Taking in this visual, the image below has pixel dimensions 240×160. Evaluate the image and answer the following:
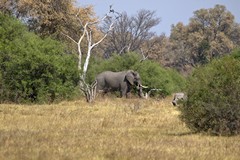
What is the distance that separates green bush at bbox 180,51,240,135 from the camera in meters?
15.0

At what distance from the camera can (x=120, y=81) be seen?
3547 cm

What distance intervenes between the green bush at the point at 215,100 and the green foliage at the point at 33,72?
12029 millimetres

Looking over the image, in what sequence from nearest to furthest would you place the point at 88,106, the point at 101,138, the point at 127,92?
the point at 101,138, the point at 88,106, the point at 127,92

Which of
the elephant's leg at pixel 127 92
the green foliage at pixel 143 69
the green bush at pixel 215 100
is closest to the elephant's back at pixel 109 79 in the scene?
the elephant's leg at pixel 127 92

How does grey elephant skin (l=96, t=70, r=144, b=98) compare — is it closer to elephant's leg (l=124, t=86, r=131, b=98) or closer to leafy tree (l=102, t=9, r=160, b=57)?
elephant's leg (l=124, t=86, r=131, b=98)

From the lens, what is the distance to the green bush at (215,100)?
1501 cm

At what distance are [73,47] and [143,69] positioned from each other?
22.6ft

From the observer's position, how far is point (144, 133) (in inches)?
595

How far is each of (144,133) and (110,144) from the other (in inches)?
120

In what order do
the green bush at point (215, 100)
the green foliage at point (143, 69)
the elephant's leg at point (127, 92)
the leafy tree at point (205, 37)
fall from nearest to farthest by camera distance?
1. the green bush at point (215, 100)
2. the elephant's leg at point (127, 92)
3. the green foliage at point (143, 69)
4. the leafy tree at point (205, 37)

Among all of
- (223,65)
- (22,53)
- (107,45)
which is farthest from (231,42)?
(223,65)

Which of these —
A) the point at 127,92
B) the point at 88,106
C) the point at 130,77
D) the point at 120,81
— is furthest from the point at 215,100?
the point at 127,92

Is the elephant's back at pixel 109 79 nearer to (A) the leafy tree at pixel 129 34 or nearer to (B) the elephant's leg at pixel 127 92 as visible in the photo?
(B) the elephant's leg at pixel 127 92

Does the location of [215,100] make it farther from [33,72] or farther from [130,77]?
[130,77]
